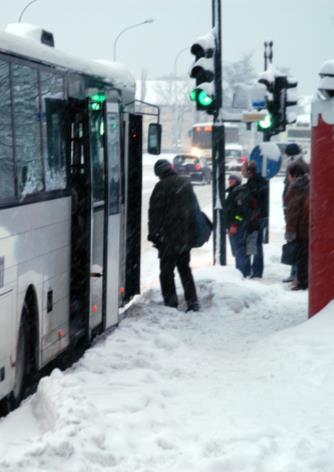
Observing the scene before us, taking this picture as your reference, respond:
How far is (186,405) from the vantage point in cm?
790

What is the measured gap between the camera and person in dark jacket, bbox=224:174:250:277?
1694 cm

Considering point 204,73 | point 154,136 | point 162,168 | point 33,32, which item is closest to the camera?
point 33,32

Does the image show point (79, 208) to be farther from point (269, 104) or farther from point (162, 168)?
point (269, 104)

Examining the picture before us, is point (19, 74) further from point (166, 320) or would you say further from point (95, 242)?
point (166, 320)

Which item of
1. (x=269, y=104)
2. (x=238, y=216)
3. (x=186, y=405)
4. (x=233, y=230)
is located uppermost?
(x=269, y=104)

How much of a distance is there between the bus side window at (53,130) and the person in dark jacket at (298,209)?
576 cm

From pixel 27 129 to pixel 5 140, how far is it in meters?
0.67

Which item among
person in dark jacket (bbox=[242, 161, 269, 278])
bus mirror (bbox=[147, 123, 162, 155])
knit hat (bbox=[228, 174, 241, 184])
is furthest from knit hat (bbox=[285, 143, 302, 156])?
bus mirror (bbox=[147, 123, 162, 155])

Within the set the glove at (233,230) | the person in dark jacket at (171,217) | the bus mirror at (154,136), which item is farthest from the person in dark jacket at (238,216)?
the person in dark jacket at (171,217)

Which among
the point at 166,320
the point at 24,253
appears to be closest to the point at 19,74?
the point at 24,253

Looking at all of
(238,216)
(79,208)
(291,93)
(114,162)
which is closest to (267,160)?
(238,216)

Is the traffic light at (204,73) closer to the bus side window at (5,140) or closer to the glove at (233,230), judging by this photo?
the glove at (233,230)

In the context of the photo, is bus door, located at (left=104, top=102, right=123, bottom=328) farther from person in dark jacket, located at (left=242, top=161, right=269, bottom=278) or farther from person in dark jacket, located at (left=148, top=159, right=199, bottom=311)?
person in dark jacket, located at (left=242, top=161, right=269, bottom=278)

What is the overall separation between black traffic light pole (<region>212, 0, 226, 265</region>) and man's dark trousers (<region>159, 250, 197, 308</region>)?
17.2 ft
